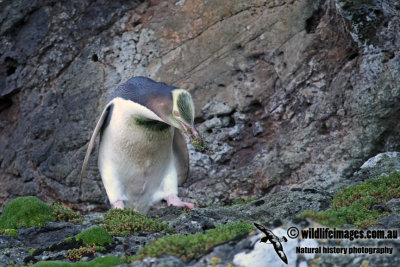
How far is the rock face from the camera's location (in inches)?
398

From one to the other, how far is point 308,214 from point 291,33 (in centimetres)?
664

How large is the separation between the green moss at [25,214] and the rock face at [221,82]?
13.0ft

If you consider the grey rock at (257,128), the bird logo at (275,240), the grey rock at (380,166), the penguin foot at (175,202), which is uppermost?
the bird logo at (275,240)

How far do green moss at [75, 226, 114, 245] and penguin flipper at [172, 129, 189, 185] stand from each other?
3.81 metres

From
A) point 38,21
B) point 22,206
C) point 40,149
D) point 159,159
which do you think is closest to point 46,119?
point 40,149

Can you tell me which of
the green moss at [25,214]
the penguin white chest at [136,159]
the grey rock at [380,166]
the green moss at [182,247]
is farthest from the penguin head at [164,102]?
the grey rock at [380,166]

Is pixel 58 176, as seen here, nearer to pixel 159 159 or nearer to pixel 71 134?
pixel 71 134

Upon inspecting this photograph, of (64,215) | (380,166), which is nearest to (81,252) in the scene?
(64,215)

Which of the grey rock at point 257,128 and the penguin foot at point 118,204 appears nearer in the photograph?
the penguin foot at point 118,204

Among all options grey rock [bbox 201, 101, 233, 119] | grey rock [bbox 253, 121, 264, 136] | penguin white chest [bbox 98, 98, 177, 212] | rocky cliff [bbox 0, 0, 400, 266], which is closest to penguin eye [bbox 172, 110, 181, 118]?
penguin white chest [bbox 98, 98, 177, 212]

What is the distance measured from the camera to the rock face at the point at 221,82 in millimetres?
10117

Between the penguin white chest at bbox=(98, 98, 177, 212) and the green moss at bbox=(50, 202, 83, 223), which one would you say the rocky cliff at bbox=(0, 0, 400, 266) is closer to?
the green moss at bbox=(50, 202, 83, 223)

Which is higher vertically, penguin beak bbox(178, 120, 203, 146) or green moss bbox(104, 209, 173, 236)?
penguin beak bbox(178, 120, 203, 146)

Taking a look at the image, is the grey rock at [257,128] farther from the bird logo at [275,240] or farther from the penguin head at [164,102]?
the bird logo at [275,240]
